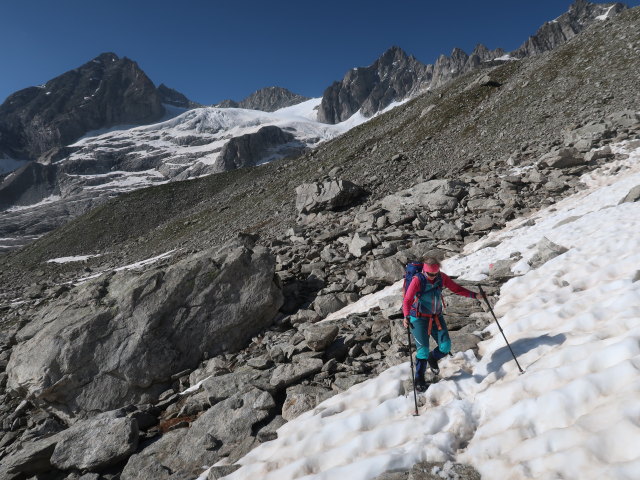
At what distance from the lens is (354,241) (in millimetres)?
16938

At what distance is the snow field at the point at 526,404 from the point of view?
13.2 feet

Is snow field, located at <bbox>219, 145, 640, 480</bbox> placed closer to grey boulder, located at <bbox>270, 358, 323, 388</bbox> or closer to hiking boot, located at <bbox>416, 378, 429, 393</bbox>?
hiking boot, located at <bbox>416, 378, 429, 393</bbox>

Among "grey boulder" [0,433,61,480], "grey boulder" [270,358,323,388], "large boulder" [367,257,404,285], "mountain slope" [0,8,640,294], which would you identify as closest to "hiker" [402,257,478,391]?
"grey boulder" [270,358,323,388]

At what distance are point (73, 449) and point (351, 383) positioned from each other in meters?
6.54

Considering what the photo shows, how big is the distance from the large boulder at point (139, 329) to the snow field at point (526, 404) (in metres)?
6.70

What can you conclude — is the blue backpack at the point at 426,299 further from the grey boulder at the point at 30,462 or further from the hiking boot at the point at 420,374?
the grey boulder at the point at 30,462

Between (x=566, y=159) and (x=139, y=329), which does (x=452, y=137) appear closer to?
(x=566, y=159)

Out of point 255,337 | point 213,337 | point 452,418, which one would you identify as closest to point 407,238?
point 255,337

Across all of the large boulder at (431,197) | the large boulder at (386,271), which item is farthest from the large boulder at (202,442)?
the large boulder at (431,197)

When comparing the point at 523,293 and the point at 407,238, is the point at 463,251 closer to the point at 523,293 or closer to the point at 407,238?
the point at 407,238

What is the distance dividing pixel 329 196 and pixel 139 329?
17692mm

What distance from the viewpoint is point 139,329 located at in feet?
40.3

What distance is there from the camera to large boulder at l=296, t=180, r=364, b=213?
2699 cm

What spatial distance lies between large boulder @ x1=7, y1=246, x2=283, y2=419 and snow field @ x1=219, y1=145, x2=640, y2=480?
6703 millimetres
